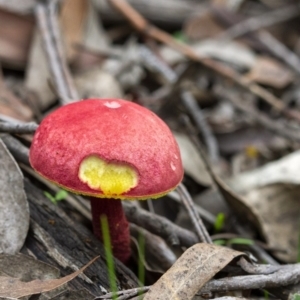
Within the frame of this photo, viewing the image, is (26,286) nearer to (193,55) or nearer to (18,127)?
(18,127)

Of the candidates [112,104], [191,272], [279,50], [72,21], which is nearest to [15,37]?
[72,21]

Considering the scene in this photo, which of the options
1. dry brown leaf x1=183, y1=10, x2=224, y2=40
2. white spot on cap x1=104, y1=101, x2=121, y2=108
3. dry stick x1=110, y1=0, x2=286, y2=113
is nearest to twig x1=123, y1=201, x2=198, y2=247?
white spot on cap x1=104, y1=101, x2=121, y2=108

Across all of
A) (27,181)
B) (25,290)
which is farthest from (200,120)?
(25,290)

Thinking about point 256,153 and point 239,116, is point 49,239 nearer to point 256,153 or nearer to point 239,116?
point 256,153

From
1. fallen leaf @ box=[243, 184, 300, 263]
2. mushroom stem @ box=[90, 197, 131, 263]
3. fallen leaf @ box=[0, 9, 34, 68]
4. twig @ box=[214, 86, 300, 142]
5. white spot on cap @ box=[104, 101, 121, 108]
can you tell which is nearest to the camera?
white spot on cap @ box=[104, 101, 121, 108]

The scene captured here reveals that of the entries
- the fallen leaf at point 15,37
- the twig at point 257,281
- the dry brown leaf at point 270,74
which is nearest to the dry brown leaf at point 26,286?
the twig at point 257,281

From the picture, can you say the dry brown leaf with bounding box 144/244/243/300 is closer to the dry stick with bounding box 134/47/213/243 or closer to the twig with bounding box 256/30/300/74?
the dry stick with bounding box 134/47/213/243
